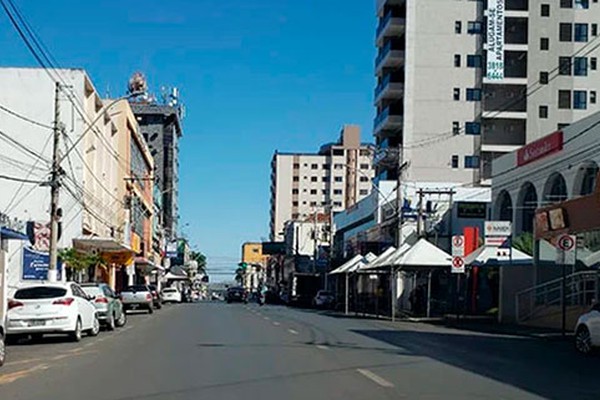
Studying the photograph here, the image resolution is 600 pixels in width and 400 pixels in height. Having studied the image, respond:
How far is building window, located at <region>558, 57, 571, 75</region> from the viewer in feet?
258

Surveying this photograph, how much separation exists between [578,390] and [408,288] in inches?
1995

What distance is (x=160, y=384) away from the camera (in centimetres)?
1512

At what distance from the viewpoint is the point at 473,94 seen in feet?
268

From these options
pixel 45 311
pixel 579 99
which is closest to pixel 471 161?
pixel 579 99

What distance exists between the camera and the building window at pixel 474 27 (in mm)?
81750

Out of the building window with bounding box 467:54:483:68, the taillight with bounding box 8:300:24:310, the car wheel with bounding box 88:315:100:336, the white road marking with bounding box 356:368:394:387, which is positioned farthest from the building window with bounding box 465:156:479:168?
the white road marking with bounding box 356:368:394:387

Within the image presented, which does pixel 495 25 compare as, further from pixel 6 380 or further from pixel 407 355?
pixel 6 380

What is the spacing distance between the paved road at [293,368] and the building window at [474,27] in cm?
5635

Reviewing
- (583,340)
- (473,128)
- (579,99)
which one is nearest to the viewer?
(583,340)

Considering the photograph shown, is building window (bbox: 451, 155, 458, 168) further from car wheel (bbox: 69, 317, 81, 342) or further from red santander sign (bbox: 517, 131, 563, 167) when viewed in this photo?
car wheel (bbox: 69, 317, 81, 342)

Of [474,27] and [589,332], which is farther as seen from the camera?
[474,27]

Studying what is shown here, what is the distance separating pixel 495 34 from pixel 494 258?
39.7 m

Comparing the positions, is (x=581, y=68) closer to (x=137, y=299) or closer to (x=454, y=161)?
(x=454, y=161)

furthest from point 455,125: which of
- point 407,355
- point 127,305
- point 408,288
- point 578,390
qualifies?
point 578,390
